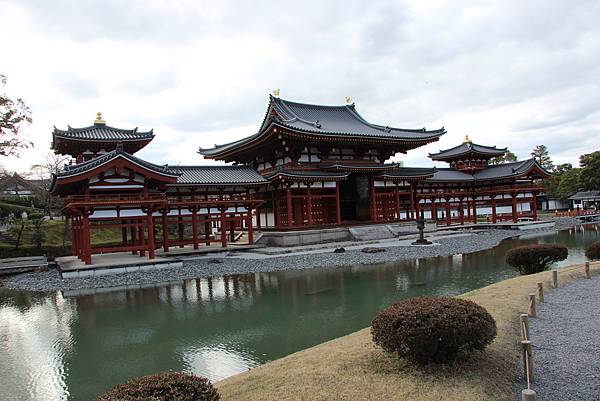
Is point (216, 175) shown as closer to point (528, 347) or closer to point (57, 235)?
point (57, 235)

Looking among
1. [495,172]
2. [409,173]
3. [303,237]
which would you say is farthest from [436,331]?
[495,172]

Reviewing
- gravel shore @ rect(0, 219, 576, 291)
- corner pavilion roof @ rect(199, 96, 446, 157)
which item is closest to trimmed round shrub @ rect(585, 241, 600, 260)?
gravel shore @ rect(0, 219, 576, 291)

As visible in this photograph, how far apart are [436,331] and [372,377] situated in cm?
105

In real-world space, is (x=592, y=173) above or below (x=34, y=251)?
above

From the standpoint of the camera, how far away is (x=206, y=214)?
2667cm

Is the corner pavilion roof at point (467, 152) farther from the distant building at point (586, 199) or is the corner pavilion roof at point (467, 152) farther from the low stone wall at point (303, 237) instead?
the distant building at point (586, 199)

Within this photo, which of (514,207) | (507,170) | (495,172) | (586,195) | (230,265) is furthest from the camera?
(586,195)

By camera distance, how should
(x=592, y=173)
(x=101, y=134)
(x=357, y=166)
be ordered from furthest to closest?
(x=592, y=173), (x=357, y=166), (x=101, y=134)

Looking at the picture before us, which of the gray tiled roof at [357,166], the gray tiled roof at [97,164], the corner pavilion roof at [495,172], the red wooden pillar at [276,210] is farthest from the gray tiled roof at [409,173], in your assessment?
the gray tiled roof at [97,164]

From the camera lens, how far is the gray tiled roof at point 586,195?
6184cm

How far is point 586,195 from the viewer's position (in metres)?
63.3

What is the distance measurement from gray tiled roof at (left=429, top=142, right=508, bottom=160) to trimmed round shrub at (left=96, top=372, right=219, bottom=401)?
4475cm

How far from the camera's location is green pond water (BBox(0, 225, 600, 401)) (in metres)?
8.00

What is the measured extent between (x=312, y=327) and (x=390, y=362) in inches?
166
